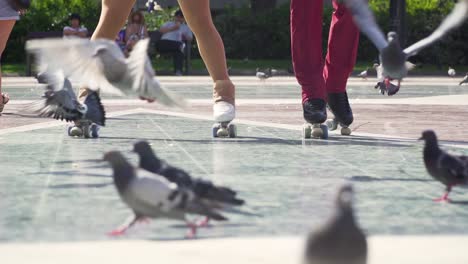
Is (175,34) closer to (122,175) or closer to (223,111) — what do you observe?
(223,111)

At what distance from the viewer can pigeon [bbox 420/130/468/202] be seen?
5.66 meters

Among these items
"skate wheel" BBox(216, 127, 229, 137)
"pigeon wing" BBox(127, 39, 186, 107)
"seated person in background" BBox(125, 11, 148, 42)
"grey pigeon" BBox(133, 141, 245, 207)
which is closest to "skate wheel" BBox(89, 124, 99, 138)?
"skate wheel" BBox(216, 127, 229, 137)

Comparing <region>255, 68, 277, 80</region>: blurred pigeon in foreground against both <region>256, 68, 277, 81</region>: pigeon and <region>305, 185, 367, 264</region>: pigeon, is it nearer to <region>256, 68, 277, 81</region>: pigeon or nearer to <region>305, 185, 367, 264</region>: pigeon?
<region>256, 68, 277, 81</region>: pigeon

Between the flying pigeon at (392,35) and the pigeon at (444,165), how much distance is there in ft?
1.68

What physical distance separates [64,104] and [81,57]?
2.26m

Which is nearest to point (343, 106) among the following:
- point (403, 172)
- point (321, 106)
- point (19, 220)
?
point (321, 106)

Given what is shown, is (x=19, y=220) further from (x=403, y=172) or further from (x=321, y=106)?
(x=321, y=106)

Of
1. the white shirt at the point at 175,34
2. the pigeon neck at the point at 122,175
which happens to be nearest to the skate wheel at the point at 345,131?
the pigeon neck at the point at 122,175

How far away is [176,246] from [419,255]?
885 millimetres

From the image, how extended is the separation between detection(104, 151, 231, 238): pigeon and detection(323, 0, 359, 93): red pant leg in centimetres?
496

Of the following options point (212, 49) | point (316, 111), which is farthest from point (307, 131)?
point (212, 49)

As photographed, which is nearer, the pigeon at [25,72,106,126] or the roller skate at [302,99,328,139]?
the pigeon at [25,72,106,126]

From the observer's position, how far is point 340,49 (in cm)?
955

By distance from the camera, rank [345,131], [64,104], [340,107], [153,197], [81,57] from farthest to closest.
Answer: [345,131], [340,107], [64,104], [81,57], [153,197]
